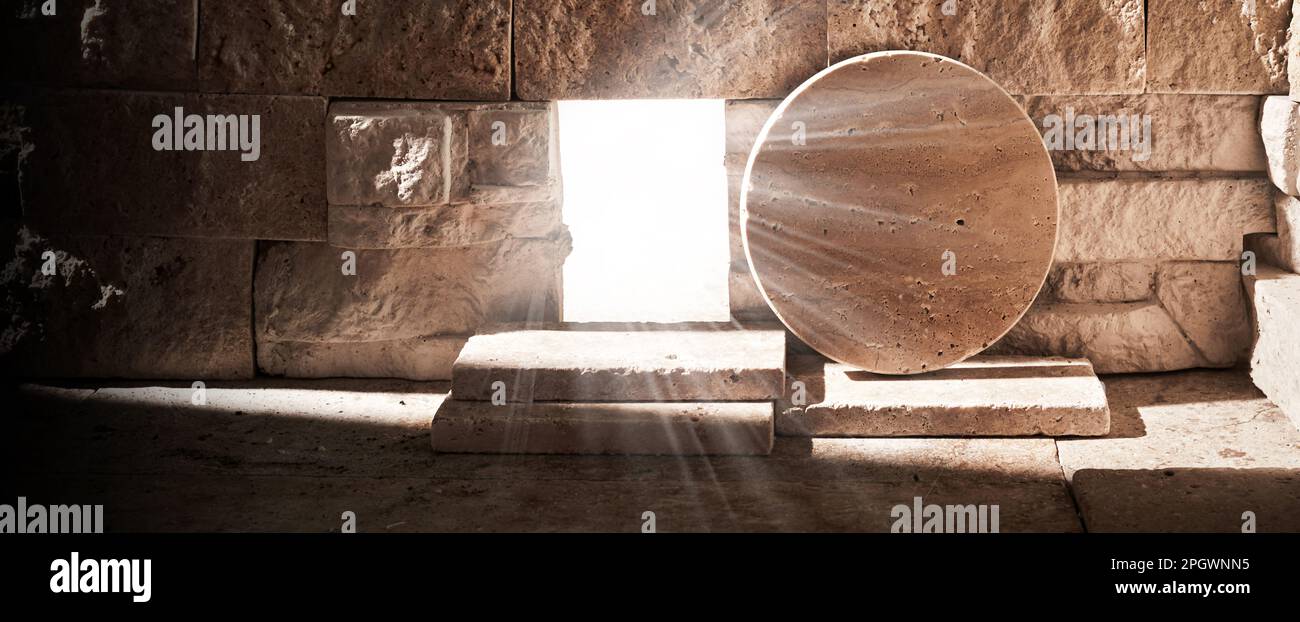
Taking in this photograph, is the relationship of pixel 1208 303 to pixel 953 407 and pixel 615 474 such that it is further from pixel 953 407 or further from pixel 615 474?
pixel 615 474

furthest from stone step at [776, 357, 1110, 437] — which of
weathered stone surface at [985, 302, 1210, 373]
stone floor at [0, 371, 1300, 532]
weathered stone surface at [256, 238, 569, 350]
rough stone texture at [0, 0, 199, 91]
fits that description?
rough stone texture at [0, 0, 199, 91]

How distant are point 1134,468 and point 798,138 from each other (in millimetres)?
1599

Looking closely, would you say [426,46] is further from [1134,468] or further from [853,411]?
[1134,468]

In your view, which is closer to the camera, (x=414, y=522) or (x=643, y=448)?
(x=414, y=522)

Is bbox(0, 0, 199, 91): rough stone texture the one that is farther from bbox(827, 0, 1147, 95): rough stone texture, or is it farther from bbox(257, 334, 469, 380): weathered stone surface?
bbox(827, 0, 1147, 95): rough stone texture

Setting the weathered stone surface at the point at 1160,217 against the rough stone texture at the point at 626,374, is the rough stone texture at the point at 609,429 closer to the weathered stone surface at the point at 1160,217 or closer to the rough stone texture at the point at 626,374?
the rough stone texture at the point at 626,374

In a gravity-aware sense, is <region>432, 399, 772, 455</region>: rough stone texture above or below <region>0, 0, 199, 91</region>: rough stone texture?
below

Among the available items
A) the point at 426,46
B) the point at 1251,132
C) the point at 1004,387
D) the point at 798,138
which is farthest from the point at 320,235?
the point at 1251,132

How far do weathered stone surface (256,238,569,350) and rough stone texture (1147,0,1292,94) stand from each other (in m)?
2.41

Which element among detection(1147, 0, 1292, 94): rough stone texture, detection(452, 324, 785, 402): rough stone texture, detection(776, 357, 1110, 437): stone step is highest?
detection(1147, 0, 1292, 94): rough stone texture

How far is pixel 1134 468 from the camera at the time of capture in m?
3.99

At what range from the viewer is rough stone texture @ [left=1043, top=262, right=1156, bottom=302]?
492 cm

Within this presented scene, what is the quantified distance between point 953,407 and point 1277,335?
124cm

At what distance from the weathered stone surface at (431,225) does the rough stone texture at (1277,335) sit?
2.74 meters
